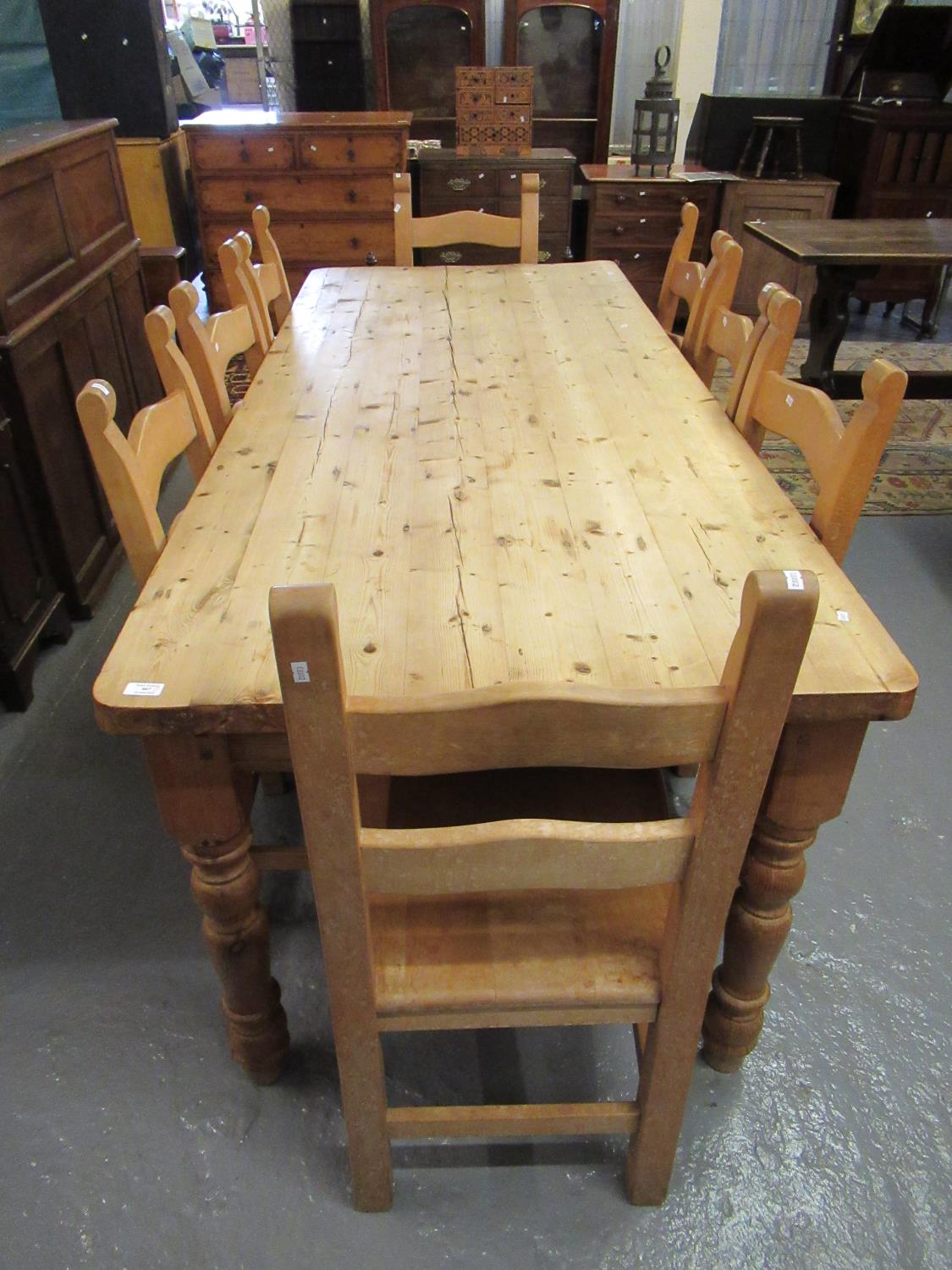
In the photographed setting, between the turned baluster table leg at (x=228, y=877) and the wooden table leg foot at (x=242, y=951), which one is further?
the wooden table leg foot at (x=242, y=951)

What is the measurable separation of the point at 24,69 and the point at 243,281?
10.1 feet

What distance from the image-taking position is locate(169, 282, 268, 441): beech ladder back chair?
64.3 inches

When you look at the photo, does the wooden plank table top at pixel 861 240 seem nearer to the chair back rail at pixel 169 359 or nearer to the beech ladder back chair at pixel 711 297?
the beech ladder back chair at pixel 711 297

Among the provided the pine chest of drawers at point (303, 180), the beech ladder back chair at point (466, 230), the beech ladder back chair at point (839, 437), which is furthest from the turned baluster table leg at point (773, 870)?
the pine chest of drawers at point (303, 180)

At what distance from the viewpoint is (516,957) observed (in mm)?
1059

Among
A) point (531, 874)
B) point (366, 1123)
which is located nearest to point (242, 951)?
point (366, 1123)

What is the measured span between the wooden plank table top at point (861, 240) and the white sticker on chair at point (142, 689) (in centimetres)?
283

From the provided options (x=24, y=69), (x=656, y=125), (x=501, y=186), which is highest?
(x=24, y=69)

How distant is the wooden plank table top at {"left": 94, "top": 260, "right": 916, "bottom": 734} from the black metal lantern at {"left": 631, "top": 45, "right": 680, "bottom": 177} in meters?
2.76

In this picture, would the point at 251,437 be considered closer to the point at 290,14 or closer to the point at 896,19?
the point at 290,14

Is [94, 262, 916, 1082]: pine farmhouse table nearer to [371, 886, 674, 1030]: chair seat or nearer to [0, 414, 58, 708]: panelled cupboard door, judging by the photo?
[371, 886, 674, 1030]: chair seat

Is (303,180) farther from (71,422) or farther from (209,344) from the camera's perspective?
(209,344)

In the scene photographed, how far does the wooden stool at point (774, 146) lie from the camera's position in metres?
4.35

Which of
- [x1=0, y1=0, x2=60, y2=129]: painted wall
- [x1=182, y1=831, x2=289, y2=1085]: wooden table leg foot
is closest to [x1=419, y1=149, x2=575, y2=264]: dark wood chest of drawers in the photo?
[x1=0, y1=0, x2=60, y2=129]: painted wall
